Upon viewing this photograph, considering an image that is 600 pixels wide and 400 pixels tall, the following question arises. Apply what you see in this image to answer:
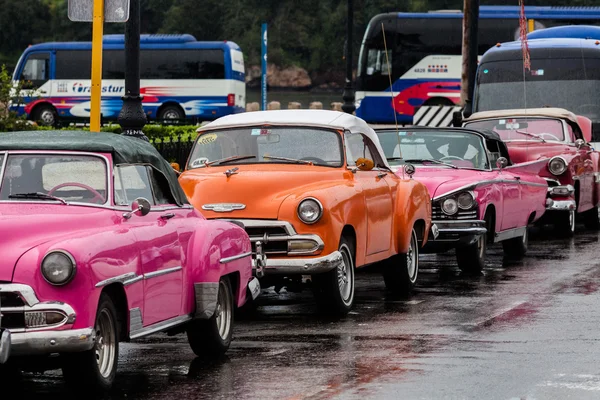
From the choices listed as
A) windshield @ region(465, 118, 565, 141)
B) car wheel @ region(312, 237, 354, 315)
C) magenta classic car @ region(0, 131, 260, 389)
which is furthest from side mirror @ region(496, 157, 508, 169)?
magenta classic car @ region(0, 131, 260, 389)

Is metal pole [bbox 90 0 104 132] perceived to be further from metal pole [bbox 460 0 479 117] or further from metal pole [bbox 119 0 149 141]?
metal pole [bbox 460 0 479 117]

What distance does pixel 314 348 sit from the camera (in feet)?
33.5

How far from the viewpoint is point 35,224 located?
26.7 ft

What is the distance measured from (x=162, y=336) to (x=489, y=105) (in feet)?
59.6

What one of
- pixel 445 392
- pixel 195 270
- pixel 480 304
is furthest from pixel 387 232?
pixel 445 392

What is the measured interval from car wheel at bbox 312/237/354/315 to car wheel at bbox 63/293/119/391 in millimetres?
3697

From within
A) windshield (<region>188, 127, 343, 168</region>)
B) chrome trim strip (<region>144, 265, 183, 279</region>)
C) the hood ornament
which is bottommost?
chrome trim strip (<region>144, 265, 183, 279</region>)

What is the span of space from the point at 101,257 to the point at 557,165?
13.0 meters

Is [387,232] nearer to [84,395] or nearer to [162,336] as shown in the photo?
[162,336]

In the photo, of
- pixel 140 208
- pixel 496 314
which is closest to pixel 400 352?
pixel 140 208

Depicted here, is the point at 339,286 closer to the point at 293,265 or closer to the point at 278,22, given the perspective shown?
the point at 293,265

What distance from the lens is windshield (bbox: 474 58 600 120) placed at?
92.8 feet

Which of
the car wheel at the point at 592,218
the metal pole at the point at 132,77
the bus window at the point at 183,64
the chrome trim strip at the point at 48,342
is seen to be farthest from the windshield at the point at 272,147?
the bus window at the point at 183,64

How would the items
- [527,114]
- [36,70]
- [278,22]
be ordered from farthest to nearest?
[278,22]
[36,70]
[527,114]
